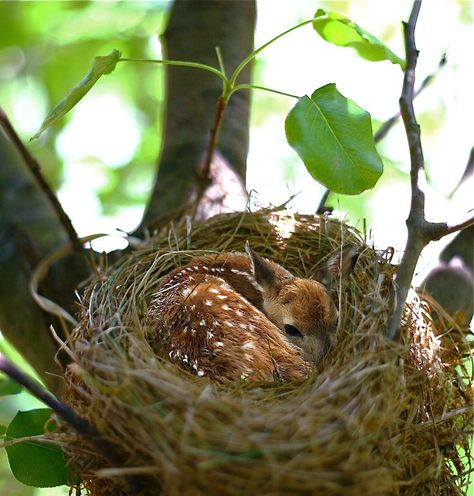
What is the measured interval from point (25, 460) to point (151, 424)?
0.74 m

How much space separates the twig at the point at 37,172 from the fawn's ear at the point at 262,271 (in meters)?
0.78

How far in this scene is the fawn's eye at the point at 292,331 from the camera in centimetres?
318

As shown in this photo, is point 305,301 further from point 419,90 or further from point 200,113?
point 200,113

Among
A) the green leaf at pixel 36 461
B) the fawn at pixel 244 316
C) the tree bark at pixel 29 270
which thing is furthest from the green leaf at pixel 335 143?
the tree bark at pixel 29 270

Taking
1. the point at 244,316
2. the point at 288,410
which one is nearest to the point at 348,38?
the point at 244,316

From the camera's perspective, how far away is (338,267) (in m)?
3.21

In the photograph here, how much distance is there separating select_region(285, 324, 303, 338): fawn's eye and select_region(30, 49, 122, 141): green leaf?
4.15ft

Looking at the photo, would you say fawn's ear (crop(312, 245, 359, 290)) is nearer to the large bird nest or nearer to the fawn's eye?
the large bird nest

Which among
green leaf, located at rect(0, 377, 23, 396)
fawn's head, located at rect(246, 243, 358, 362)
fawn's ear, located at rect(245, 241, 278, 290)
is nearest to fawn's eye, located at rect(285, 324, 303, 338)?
fawn's head, located at rect(246, 243, 358, 362)

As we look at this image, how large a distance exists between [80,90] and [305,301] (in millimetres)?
1231

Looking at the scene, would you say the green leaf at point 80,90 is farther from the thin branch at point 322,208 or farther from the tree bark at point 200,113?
the thin branch at point 322,208

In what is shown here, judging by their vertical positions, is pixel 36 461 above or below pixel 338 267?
below

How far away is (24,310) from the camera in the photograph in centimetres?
347

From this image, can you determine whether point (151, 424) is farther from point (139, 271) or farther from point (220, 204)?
point (220, 204)
